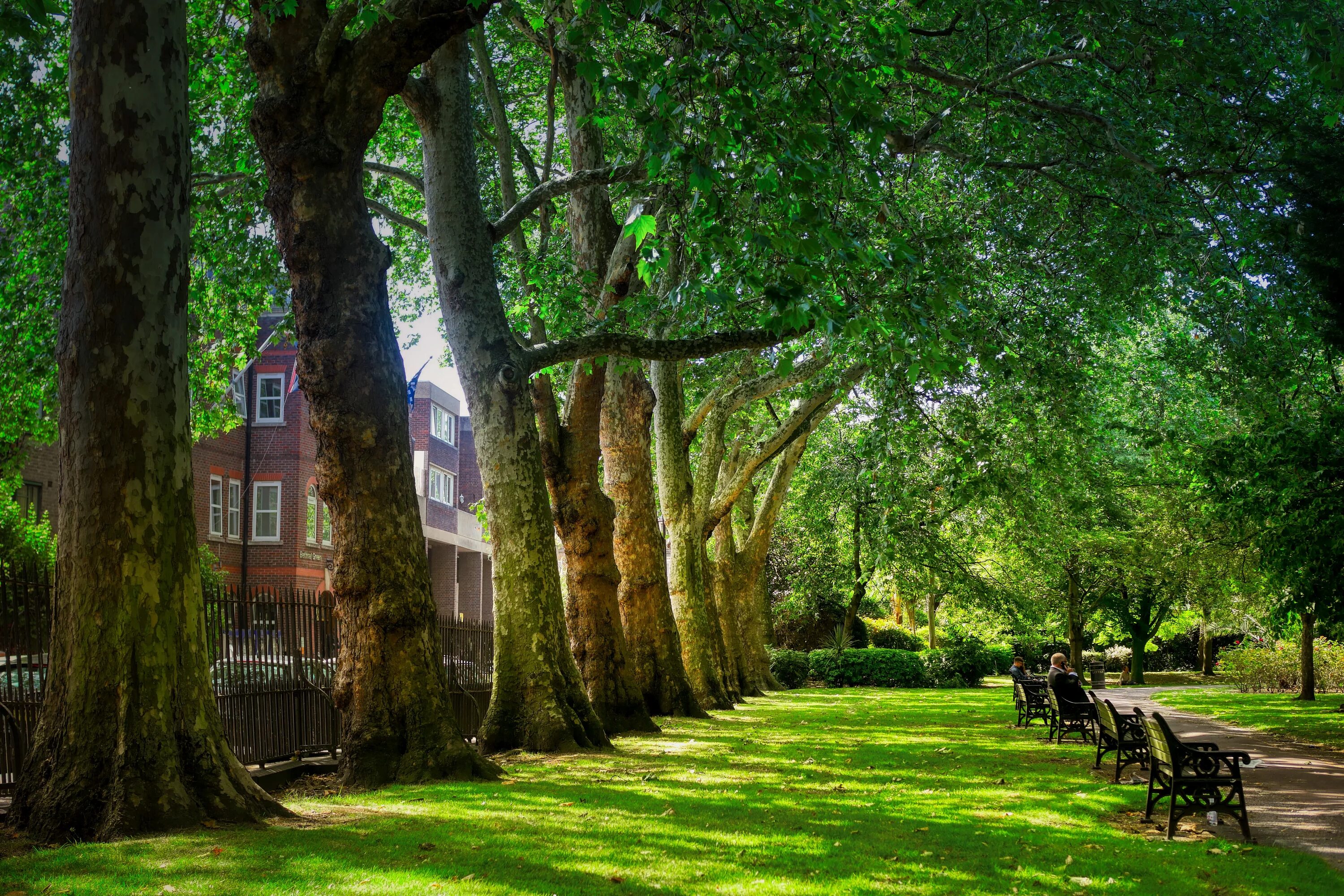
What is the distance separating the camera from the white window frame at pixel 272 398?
35250 millimetres

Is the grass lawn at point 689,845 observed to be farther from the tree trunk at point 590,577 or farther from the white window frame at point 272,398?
the white window frame at point 272,398

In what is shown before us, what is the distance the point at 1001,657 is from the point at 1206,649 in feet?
27.2

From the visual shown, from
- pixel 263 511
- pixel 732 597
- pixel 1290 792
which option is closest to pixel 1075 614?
pixel 732 597

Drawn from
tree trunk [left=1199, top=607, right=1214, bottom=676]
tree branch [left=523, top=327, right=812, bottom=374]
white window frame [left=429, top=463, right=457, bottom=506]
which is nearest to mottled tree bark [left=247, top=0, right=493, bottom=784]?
tree branch [left=523, top=327, right=812, bottom=374]

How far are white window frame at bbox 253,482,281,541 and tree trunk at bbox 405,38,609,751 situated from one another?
23.6 metres

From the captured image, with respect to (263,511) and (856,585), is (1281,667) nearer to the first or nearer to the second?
(856,585)

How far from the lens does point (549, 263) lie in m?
15.5

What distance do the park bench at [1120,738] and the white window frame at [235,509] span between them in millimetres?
27288

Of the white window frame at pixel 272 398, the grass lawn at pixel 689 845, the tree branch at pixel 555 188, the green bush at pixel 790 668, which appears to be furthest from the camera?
the green bush at pixel 790 668

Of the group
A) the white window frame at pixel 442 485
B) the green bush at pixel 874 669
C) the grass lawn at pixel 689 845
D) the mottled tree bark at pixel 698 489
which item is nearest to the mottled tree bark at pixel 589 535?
the grass lawn at pixel 689 845

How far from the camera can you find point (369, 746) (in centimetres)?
966

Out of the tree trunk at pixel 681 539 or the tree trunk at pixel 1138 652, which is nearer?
the tree trunk at pixel 681 539

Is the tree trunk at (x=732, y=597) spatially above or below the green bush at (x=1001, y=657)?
above

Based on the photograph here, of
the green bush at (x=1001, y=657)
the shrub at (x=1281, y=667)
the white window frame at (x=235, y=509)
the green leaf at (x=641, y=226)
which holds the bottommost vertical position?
the green bush at (x=1001, y=657)
